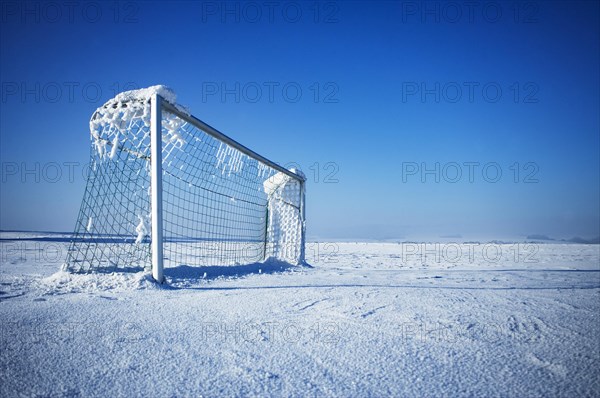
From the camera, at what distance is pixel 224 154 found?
4980 mm

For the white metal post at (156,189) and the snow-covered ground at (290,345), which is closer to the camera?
the snow-covered ground at (290,345)

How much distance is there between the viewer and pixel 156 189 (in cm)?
306

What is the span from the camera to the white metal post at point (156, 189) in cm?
292

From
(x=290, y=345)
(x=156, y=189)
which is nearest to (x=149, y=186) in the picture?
(x=156, y=189)

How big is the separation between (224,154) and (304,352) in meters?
4.13

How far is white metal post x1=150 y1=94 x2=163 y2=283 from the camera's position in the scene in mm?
2920

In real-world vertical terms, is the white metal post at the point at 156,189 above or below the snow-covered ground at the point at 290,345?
above

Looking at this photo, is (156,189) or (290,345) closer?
(290,345)

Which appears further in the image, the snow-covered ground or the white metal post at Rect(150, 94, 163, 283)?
the white metal post at Rect(150, 94, 163, 283)

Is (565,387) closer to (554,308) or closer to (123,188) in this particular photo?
(554,308)

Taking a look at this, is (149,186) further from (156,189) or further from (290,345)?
(290,345)

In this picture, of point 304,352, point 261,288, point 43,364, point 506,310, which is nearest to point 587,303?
point 506,310

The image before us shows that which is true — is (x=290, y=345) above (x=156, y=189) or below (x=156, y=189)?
below

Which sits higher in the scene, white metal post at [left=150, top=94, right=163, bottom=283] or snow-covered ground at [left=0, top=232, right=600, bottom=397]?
white metal post at [left=150, top=94, right=163, bottom=283]
